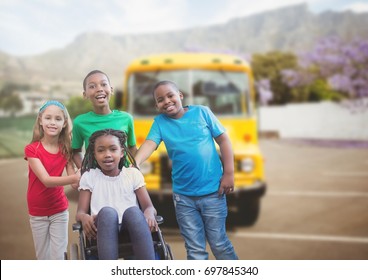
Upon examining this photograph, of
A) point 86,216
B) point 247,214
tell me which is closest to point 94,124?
point 86,216

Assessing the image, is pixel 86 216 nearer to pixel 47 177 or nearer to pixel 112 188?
pixel 112 188

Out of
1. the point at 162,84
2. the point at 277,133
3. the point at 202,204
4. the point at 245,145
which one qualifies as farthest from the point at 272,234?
the point at 277,133

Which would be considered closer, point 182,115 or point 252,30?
point 182,115

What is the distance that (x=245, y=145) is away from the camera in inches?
156

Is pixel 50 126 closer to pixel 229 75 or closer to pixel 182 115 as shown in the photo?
pixel 182 115

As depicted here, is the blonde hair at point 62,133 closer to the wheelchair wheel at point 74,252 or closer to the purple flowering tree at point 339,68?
the wheelchair wheel at point 74,252

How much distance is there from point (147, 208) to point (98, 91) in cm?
53

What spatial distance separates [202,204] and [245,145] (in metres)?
2.03

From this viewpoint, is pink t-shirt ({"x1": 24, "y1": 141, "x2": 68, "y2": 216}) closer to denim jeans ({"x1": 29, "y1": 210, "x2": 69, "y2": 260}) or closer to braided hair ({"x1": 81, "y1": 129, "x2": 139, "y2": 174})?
denim jeans ({"x1": 29, "y1": 210, "x2": 69, "y2": 260})

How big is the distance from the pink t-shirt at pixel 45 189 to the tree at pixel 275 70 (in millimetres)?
6326

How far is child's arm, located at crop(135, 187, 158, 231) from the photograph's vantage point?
1.84m

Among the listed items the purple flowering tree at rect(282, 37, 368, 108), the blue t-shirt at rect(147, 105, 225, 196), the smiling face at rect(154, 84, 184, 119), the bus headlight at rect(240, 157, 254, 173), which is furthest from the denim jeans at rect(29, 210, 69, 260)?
the purple flowering tree at rect(282, 37, 368, 108)

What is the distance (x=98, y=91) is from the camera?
6.38 feet

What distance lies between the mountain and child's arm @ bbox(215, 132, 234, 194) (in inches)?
30.7
